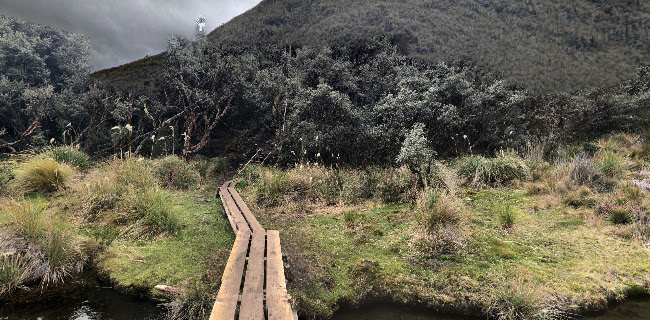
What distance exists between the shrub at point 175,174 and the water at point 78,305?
17.6 feet

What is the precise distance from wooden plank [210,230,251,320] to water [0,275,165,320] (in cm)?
77

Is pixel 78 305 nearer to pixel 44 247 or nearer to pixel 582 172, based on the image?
pixel 44 247

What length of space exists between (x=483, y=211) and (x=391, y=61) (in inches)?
379

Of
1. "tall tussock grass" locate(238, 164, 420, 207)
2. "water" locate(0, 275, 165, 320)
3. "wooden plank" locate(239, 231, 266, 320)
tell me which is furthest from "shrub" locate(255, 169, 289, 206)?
"water" locate(0, 275, 165, 320)

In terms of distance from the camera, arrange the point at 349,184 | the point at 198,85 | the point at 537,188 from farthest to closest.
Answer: the point at 198,85, the point at 349,184, the point at 537,188

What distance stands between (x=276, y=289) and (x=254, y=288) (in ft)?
0.68

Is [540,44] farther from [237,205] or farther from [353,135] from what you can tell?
[237,205]

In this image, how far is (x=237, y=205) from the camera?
6516 millimetres

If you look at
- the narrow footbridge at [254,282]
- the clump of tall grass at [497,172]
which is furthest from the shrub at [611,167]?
the narrow footbridge at [254,282]

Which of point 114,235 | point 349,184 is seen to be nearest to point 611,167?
point 349,184

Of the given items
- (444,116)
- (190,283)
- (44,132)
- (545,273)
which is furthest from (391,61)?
(44,132)

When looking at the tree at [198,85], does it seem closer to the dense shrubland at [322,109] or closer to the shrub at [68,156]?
the dense shrubland at [322,109]

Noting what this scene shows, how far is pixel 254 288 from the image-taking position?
2945mm

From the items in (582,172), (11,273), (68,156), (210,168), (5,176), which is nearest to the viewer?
(11,273)
